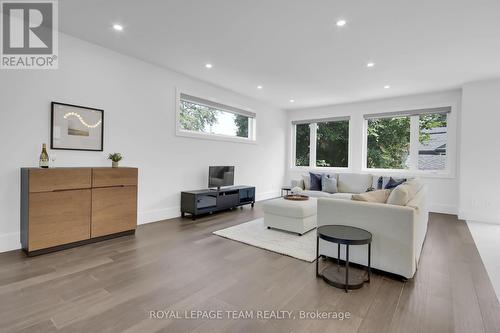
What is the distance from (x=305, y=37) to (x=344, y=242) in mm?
2556

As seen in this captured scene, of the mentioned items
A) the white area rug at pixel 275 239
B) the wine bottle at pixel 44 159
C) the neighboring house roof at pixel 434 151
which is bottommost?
the white area rug at pixel 275 239

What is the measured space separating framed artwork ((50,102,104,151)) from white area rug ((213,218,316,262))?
2.20 meters

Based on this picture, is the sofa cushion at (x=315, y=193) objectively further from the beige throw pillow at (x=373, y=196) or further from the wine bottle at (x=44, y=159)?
the wine bottle at (x=44, y=159)

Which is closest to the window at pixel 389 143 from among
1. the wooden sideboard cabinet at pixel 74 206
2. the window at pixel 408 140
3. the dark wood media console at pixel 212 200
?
the window at pixel 408 140

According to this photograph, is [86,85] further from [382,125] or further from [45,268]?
[382,125]

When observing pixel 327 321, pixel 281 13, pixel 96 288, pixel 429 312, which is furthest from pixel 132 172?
pixel 429 312

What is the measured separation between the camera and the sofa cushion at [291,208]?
3783 millimetres

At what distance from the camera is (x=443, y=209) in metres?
5.62

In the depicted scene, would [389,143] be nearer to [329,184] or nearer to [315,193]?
[329,184]

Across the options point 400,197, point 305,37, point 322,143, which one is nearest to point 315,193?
point 322,143

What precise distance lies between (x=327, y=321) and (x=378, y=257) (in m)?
1.04

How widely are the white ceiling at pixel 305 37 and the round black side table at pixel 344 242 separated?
2242mm
